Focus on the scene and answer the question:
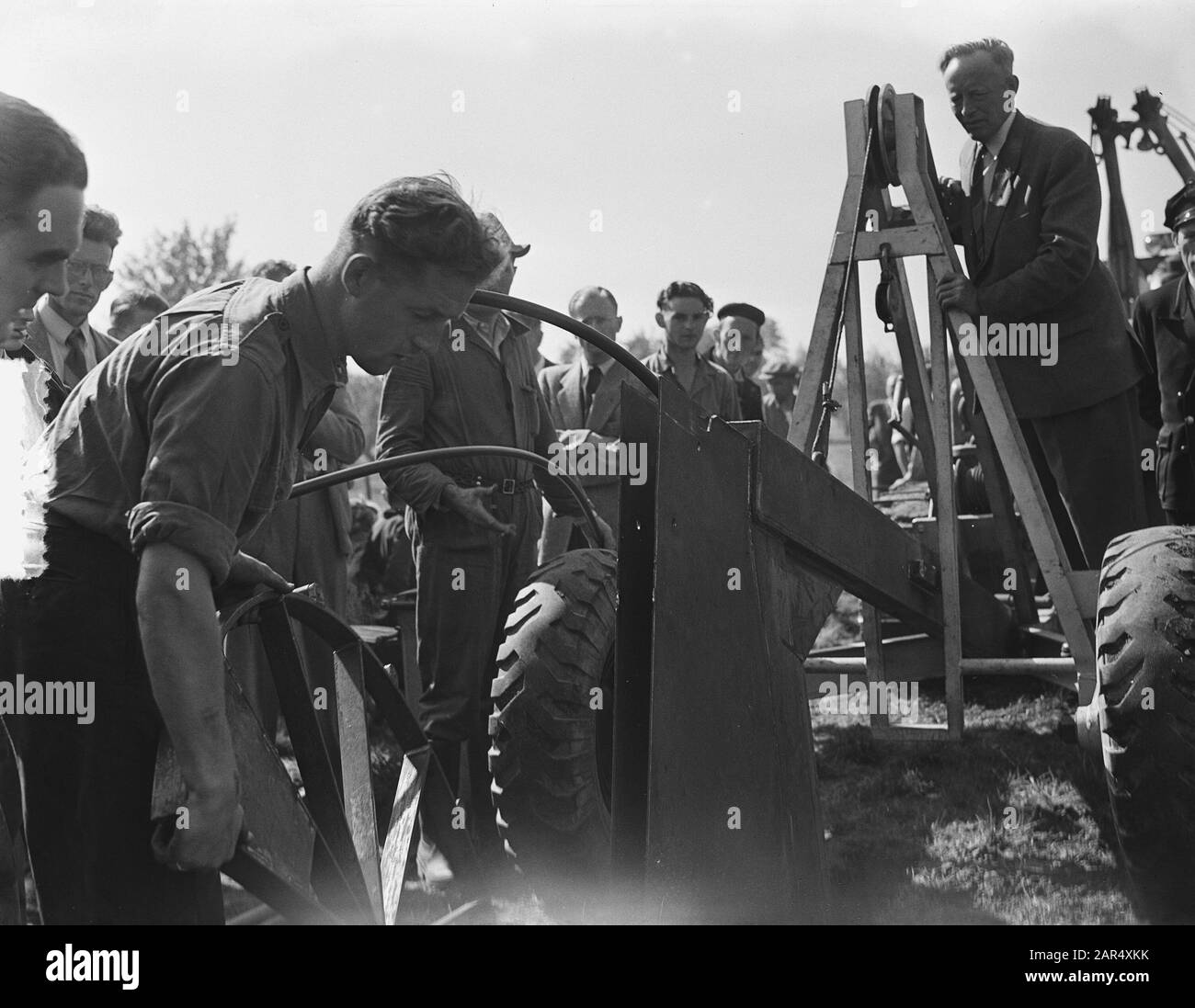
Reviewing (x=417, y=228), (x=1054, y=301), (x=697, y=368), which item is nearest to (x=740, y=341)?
(x=697, y=368)

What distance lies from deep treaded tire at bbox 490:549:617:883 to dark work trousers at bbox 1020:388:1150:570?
1.74 meters

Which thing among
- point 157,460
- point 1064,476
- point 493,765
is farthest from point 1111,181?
point 157,460

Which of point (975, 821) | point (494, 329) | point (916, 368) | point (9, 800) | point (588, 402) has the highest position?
point (588, 402)

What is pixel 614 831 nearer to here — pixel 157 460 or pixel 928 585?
pixel 157 460

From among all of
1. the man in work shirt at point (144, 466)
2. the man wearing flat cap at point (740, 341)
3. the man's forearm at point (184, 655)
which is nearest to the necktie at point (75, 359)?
the man in work shirt at point (144, 466)

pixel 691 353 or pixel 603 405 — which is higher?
pixel 691 353

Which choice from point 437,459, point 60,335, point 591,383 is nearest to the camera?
point 437,459

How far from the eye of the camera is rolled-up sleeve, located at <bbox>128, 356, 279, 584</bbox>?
1.73 meters

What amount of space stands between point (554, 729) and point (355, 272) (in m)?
1.51

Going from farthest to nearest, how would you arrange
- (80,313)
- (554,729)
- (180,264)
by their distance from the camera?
1. (180,264)
2. (80,313)
3. (554,729)

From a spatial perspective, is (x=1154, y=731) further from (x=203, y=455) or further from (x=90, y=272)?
(x=90, y=272)

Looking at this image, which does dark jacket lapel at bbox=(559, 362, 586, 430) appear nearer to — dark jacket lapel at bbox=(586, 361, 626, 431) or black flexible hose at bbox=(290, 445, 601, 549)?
dark jacket lapel at bbox=(586, 361, 626, 431)

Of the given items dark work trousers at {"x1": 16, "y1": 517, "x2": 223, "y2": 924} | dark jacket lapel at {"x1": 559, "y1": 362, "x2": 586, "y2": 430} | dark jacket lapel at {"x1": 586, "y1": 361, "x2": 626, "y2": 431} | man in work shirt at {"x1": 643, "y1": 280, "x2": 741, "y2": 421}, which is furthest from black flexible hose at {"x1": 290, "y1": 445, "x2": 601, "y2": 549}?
dark jacket lapel at {"x1": 559, "y1": 362, "x2": 586, "y2": 430}

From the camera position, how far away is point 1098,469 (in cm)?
395
